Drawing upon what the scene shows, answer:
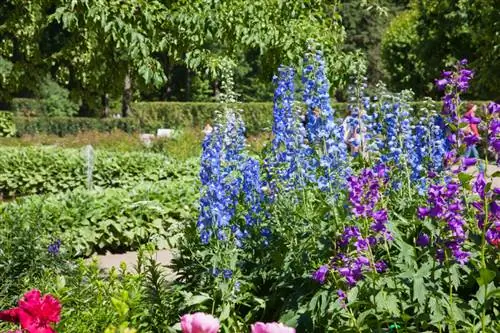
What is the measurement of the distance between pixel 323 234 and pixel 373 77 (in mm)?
44724

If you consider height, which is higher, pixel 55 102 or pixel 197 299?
pixel 197 299

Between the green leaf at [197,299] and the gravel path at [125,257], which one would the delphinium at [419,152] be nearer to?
the green leaf at [197,299]

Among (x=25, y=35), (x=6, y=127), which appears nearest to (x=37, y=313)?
(x=25, y=35)

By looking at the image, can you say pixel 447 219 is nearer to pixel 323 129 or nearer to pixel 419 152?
pixel 323 129

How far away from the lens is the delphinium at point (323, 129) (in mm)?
3838

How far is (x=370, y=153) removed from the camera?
4.31m

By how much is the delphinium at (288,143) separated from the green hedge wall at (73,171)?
333 inches

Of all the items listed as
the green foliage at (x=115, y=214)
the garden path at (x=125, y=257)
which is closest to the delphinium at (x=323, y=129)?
the green foliage at (x=115, y=214)

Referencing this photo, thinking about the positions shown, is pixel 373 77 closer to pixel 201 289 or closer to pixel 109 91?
pixel 109 91

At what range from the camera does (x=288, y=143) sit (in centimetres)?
419

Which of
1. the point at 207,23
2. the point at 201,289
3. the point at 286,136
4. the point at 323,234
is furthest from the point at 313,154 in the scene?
the point at 207,23

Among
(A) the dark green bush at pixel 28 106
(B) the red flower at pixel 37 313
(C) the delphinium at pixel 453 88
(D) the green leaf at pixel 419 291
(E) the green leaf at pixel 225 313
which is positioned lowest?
(A) the dark green bush at pixel 28 106

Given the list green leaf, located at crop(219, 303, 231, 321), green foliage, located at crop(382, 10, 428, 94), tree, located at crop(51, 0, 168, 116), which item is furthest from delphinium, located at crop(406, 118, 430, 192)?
green foliage, located at crop(382, 10, 428, 94)

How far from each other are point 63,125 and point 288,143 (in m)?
26.6
